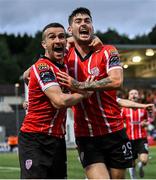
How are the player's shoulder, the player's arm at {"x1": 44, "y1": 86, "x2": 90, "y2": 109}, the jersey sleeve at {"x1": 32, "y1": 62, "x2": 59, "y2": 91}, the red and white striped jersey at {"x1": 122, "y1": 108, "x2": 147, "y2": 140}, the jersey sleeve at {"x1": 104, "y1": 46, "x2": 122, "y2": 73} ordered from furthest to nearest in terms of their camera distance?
the red and white striped jersey at {"x1": 122, "y1": 108, "x2": 147, "y2": 140} < the player's shoulder < the jersey sleeve at {"x1": 104, "y1": 46, "x2": 122, "y2": 73} < the jersey sleeve at {"x1": 32, "y1": 62, "x2": 59, "y2": 91} < the player's arm at {"x1": 44, "y1": 86, "x2": 90, "y2": 109}

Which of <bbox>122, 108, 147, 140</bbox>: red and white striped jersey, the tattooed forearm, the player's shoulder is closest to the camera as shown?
the tattooed forearm

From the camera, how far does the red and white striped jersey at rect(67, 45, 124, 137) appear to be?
274 inches

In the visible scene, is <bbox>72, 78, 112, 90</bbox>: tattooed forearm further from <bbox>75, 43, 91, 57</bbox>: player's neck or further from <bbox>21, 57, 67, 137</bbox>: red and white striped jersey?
<bbox>75, 43, 91, 57</bbox>: player's neck

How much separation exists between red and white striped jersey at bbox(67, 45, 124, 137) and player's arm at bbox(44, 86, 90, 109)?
0.59m

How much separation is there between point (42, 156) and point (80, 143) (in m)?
0.78

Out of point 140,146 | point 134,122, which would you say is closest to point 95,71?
point 140,146

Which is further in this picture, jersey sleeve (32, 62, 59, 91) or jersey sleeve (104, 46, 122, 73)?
jersey sleeve (104, 46, 122, 73)

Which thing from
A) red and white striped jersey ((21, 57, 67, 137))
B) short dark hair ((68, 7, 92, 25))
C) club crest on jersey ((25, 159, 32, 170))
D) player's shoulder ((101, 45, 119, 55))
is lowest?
club crest on jersey ((25, 159, 32, 170))

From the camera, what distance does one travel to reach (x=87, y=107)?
22.9ft

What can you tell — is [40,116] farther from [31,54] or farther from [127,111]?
[31,54]

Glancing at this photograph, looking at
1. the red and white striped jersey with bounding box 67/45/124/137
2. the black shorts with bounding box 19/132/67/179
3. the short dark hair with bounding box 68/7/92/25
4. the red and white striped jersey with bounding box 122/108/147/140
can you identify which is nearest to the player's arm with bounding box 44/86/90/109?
the black shorts with bounding box 19/132/67/179

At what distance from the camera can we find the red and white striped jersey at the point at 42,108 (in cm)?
647

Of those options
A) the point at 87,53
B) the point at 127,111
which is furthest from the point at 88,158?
the point at 127,111

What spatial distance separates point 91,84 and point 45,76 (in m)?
0.53
